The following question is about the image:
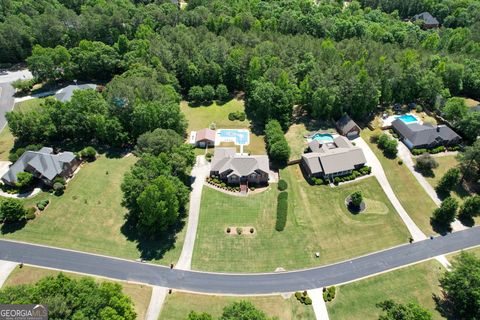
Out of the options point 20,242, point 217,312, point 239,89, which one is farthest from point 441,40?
point 20,242

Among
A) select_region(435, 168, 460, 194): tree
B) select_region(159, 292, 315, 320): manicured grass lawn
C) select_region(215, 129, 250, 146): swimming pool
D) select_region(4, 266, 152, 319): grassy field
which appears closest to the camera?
select_region(159, 292, 315, 320): manicured grass lawn

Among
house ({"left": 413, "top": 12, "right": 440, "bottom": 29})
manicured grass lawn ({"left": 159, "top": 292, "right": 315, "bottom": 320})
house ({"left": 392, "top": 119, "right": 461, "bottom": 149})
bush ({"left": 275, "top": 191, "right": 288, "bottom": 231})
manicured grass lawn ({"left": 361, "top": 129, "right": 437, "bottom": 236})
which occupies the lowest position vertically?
manicured grass lawn ({"left": 159, "top": 292, "right": 315, "bottom": 320})

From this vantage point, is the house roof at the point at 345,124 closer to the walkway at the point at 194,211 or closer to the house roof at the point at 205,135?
the house roof at the point at 205,135

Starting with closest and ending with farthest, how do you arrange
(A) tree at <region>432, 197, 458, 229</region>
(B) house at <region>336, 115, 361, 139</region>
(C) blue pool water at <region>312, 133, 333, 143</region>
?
(A) tree at <region>432, 197, 458, 229</region>, (C) blue pool water at <region>312, 133, 333, 143</region>, (B) house at <region>336, 115, 361, 139</region>

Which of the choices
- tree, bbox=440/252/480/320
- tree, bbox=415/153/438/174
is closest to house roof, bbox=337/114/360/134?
tree, bbox=415/153/438/174

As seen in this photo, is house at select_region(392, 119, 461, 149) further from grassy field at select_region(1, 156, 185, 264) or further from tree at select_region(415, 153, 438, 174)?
grassy field at select_region(1, 156, 185, 264)

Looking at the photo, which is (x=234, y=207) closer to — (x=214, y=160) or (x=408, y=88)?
(x=214, y=160)
